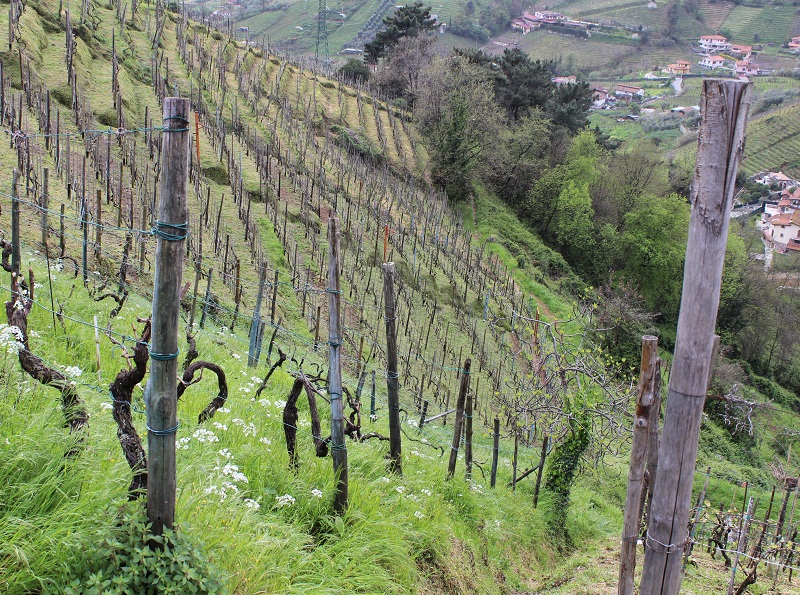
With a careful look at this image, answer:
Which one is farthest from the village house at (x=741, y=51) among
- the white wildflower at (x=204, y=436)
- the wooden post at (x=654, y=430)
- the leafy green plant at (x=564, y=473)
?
the white wildflower at (x=204, y=436)

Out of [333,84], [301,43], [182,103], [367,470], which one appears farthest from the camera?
[301,43]

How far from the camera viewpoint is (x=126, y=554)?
9.14ft

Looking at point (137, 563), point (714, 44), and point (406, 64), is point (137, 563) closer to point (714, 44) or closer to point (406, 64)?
point (406, 64)

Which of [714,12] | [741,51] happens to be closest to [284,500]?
[741,51]

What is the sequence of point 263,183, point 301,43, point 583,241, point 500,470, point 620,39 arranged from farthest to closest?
point 620,39, point 301,43, point 583,241, point 263,183, point 500,470

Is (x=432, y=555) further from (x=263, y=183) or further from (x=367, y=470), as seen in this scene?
(x=263, y=183)

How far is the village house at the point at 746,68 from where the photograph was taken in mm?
79500

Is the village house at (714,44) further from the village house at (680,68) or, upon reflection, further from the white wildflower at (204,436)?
the white wildflower at (204,436)

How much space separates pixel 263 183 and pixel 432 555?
16.1 meters

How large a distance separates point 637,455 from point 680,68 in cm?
9586

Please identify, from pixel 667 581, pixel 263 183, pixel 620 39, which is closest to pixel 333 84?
pixel 263 183

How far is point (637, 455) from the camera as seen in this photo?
11.4ft

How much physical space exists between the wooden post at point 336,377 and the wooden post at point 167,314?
1430 millimetres

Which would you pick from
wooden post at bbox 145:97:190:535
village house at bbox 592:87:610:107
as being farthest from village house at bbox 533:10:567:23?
wooden post at bbox 145:97:190:535
